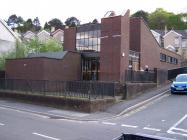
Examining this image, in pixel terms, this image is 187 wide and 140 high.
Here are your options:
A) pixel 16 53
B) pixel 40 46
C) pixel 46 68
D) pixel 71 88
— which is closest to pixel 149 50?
pixel 46 68

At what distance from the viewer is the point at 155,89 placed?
3148 centimetres

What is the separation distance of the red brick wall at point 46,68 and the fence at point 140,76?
7.26 m

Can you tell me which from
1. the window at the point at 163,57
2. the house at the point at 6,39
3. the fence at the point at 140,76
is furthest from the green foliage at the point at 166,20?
the fence at the point at 140,76

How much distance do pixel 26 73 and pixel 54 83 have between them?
8.16 metres

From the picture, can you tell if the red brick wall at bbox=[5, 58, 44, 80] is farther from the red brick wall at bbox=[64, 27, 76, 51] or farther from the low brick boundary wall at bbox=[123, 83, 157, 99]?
the red brick wall at bbox=[64, 27, 76, 51]

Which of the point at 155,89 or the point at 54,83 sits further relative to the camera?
the point at 155,89

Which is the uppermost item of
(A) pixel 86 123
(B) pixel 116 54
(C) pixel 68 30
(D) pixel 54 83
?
(C) pixel 68 30

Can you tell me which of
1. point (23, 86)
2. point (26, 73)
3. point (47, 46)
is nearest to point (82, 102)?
point (23, 86)

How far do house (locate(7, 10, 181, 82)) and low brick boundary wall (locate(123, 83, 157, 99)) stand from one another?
1719mm

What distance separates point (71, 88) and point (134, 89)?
539 cm

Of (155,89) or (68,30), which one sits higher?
(68,30)

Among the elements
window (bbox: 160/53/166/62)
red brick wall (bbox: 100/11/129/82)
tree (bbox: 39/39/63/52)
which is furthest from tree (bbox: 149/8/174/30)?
red brick wall (bbox: 100/11/129/82)

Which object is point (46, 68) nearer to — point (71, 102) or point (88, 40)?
point (71, 102)

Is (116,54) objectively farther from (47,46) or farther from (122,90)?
(47,46)
